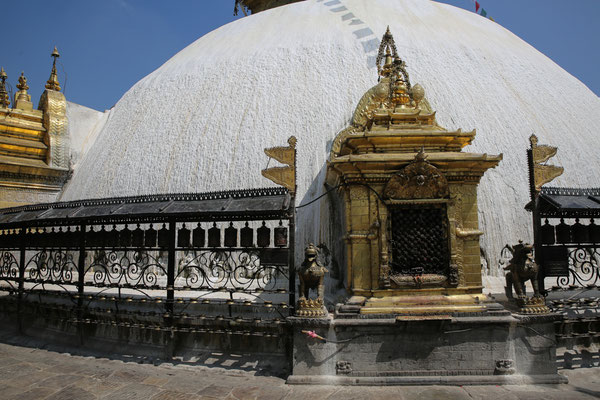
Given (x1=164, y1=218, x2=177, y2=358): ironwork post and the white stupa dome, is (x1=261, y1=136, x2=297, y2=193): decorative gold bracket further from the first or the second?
the white stupa dome

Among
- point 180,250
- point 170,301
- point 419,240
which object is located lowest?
A: point 170,301

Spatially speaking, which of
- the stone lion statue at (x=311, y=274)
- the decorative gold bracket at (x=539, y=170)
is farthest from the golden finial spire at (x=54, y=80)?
the decorative gold bracket at (x=539, y=170)

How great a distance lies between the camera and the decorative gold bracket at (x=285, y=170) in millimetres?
4234

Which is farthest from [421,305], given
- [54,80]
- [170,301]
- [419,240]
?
[54,80]

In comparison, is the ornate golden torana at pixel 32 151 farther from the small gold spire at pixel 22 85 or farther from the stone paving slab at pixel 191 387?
the stone paving slab at pixel 191 387

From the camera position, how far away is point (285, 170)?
4.24 m

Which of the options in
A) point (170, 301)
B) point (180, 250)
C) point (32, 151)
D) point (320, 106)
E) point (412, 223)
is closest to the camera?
point (412, 223)

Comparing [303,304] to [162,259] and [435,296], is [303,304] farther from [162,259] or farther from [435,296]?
[162,259]

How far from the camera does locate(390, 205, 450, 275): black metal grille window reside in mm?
4016

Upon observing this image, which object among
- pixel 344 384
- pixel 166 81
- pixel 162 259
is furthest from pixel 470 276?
pixel 166 81

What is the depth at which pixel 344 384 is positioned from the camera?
3.59m

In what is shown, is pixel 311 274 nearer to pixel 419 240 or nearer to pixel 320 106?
pixel 419 240

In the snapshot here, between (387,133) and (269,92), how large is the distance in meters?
3.87

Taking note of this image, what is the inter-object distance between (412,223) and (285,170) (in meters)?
A: 1.56
